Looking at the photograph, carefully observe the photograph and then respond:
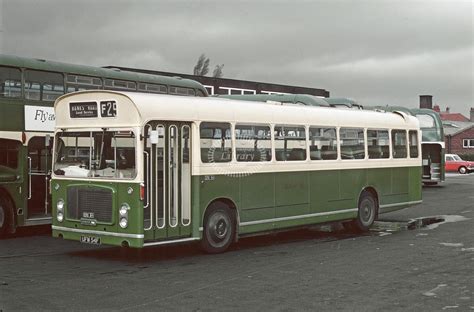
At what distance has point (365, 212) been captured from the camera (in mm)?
16859

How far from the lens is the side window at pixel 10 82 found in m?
14.9

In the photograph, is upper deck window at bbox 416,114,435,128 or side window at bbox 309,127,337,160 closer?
side window at bbox 309,127,337,160

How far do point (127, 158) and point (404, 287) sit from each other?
16.0 ft

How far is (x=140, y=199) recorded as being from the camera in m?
11.4

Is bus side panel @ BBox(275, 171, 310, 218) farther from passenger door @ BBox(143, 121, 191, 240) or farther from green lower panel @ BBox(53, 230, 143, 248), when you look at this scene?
green lower panel @ BBox(53, 230, 143, 248)

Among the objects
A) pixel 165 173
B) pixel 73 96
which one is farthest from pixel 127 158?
pixel 73 96

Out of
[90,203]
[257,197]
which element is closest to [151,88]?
[257,197]

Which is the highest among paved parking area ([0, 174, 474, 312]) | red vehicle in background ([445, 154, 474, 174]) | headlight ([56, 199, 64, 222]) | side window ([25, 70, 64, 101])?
side window ([25, 70, 64, 101])

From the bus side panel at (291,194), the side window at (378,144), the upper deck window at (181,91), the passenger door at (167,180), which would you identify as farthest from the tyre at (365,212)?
the passenger door at (167,180)

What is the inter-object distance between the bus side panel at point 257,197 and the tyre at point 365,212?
10.9 ft

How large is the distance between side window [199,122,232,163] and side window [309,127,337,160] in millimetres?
2627

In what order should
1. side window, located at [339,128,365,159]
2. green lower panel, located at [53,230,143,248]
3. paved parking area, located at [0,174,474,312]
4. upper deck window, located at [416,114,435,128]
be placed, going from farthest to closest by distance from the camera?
upper deck window, located at [416,114,435,128]
side window, located at [339,128,365,159]
green lower panel, located at [53,230,143,248]
paved parking area, located at [0,174,474,312]

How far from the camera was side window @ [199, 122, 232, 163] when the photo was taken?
12602 mm

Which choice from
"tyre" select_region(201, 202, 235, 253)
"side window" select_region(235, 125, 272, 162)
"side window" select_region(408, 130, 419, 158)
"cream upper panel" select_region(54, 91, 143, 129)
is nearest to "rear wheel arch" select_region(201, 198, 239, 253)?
"tyre" select_region(201, 202, 235, 253)
